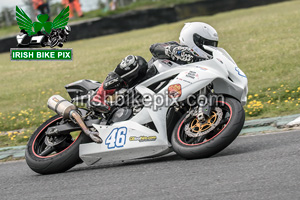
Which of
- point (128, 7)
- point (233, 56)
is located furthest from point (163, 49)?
point (128, 7)

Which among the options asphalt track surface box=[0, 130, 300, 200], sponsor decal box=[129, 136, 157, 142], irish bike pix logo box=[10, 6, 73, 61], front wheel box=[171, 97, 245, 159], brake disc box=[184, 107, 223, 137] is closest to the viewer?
asphalt track surface box=[0, 130, 300, 200]

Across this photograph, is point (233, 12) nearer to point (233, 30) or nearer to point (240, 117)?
point (233, 30)

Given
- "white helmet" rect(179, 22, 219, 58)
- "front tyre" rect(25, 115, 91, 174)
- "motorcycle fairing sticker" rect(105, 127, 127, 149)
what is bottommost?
"front tyre" rect(25, 115, 91, 174)

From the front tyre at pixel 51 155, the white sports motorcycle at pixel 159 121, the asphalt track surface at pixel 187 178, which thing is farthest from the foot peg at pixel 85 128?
the asphalt track surface at pixel 187 178

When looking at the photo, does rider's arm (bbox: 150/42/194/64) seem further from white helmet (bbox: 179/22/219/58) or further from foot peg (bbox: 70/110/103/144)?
foot peg (bbox: 70/110/103/144)

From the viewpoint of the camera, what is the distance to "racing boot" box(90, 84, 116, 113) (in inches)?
224

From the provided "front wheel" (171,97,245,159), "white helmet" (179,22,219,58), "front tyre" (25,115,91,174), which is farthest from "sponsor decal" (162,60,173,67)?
"front tyre" (25,115,91,174)

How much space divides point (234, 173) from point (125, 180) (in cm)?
100

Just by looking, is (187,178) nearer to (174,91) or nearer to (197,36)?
(174,91)

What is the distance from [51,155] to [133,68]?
1.30 metres

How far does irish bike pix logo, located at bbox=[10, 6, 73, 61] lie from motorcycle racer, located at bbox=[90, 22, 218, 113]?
31.2 feet

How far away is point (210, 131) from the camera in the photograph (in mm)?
5082

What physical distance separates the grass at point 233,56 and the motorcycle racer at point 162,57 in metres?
2.41

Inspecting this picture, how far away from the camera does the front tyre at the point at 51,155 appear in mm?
5535
